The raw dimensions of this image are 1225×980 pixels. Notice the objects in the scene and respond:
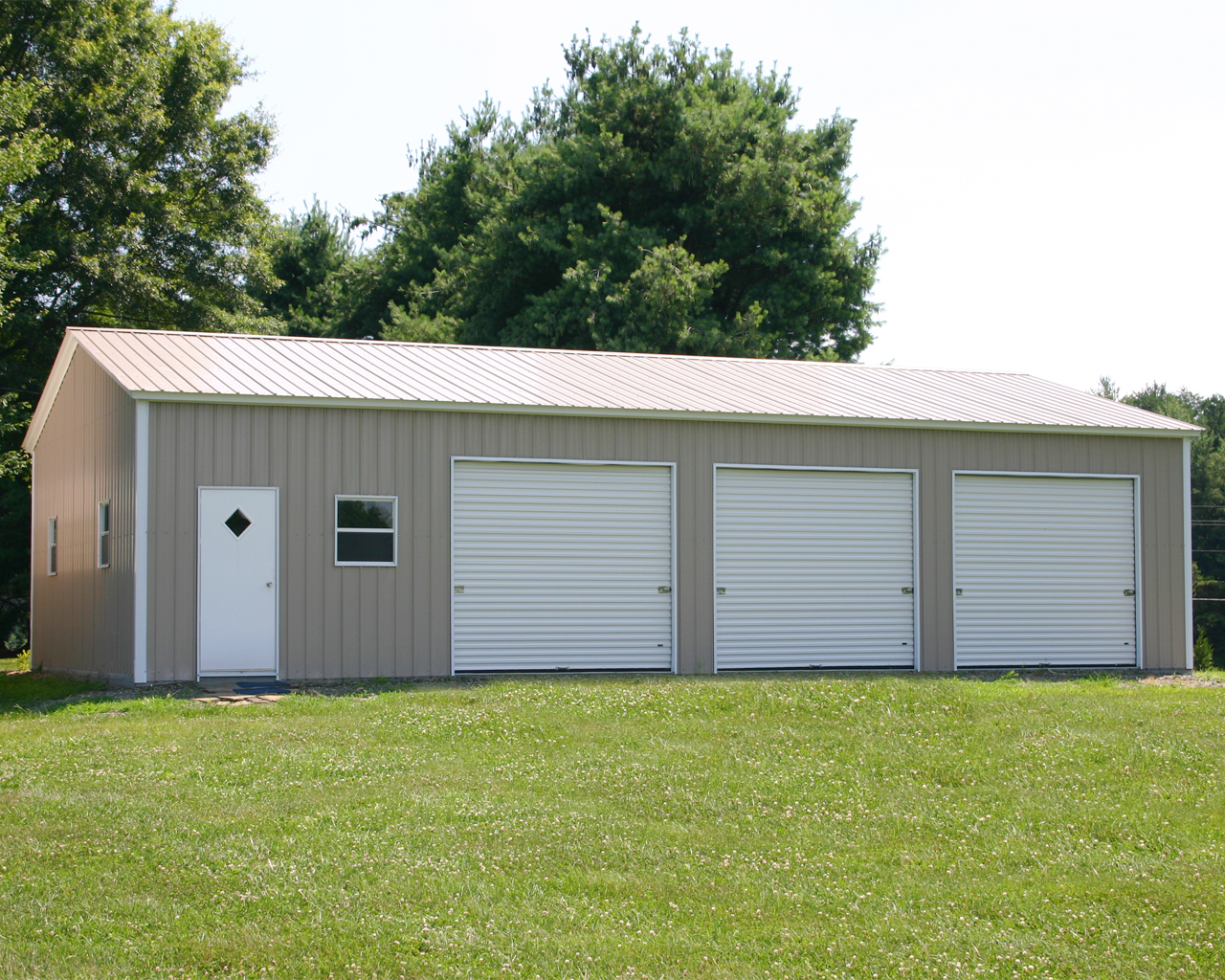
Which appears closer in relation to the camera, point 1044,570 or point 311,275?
point 1044,570

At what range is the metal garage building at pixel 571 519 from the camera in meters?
13.8

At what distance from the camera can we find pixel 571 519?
15125mm

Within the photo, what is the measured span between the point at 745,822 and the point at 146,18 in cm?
2696

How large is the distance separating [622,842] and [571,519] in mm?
8660

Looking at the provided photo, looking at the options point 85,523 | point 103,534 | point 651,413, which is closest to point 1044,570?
point 651,413

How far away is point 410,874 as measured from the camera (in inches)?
235

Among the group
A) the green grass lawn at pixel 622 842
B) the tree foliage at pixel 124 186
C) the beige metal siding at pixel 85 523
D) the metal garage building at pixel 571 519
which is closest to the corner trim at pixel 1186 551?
the metal garage building at pixel 571 519

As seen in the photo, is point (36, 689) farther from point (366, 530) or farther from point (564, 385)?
point (564, 385)

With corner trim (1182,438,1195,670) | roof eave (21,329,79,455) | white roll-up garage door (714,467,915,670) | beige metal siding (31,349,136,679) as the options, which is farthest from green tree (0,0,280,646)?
corner trim (1182,438,1195,670)

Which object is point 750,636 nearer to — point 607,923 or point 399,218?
point 607,923

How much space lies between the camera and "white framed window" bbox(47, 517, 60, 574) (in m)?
17.8

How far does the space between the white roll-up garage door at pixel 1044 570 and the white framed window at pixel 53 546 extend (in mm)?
12501

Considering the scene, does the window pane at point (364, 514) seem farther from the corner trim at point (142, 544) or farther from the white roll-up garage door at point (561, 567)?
the corner trim at point (142, 544)

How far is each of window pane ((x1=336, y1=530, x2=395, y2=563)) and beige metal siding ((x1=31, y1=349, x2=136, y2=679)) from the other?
222 cm
